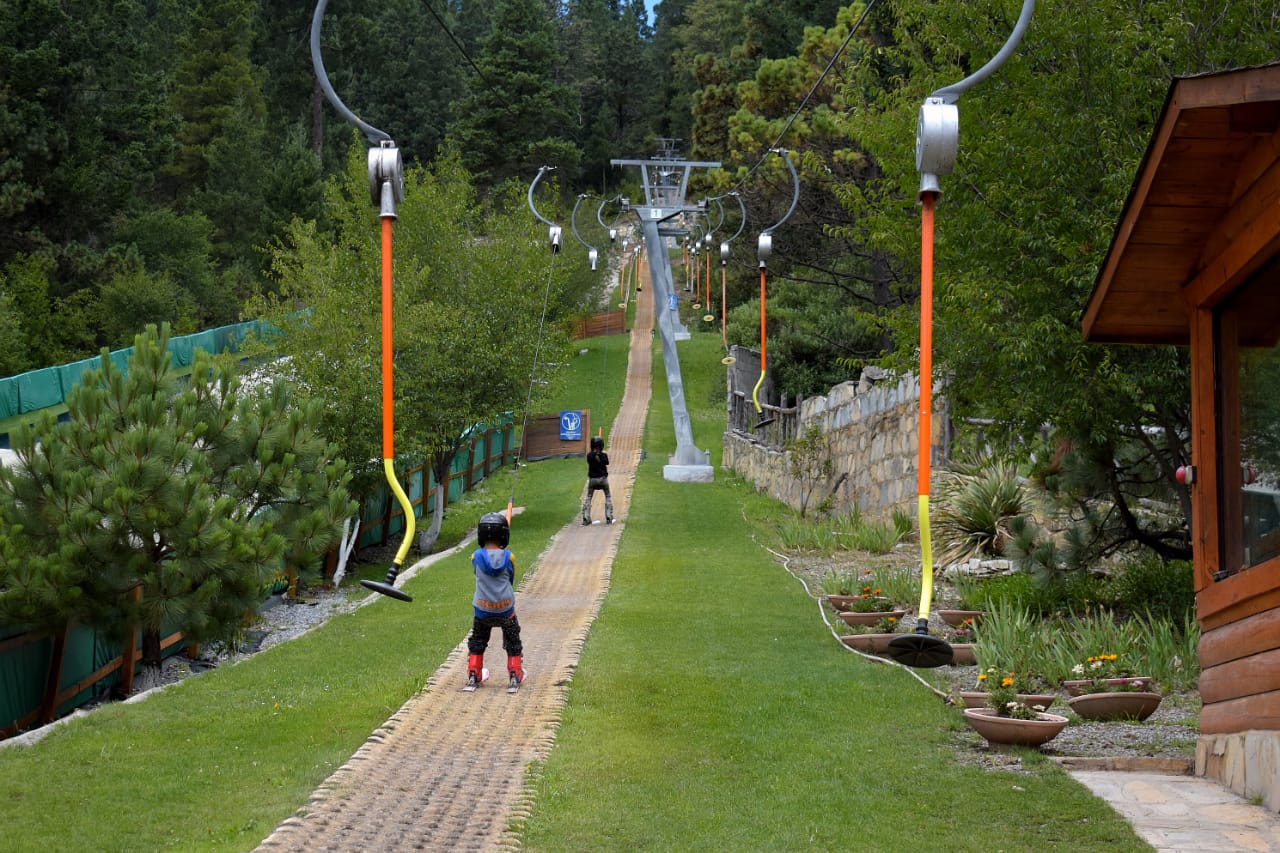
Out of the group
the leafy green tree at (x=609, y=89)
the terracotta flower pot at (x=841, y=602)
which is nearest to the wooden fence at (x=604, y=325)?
the leafy green tree at (x=609, y=89)

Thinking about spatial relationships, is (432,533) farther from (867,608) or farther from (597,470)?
(867,608)

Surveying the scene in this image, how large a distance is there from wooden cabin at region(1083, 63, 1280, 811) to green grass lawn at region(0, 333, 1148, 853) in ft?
3.96

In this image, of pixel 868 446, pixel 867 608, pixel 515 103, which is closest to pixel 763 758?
pixel 867 608

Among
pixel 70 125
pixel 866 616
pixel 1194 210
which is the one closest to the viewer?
pixel 1194 210

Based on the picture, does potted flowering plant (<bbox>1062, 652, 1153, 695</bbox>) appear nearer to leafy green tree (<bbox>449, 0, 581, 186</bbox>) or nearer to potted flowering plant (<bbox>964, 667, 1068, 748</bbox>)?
potted flowering plant (<bbox>964, 667, 1068, 748</bbox>)

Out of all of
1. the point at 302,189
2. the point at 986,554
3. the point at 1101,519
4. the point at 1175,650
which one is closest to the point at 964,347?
the point at 1101,519

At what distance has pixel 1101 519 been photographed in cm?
1369

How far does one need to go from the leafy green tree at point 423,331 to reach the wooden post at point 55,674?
349 inches

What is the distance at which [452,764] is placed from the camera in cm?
855

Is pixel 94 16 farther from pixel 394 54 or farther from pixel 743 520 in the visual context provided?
pixel 394 54

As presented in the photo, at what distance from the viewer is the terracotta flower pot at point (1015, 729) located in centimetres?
857

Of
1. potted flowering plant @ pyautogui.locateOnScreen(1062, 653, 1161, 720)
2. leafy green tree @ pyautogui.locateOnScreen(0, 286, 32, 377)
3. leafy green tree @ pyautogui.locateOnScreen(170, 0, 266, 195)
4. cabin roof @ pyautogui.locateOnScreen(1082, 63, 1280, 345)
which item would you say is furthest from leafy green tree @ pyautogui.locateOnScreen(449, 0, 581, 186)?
cabin roof @ pyautogui.locateOnScreen(1082, 63, 1280, 345)

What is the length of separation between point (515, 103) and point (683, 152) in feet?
103

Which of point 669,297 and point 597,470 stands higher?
point 669,297
